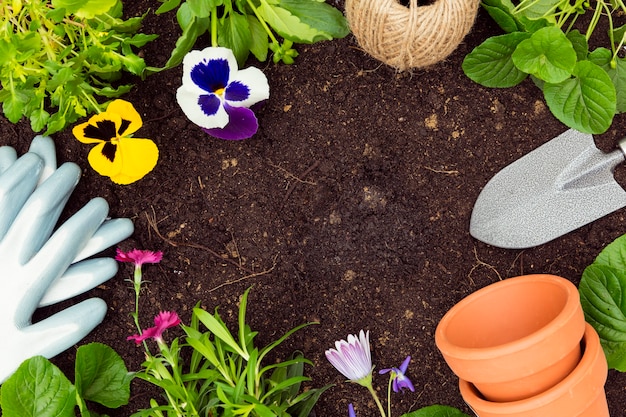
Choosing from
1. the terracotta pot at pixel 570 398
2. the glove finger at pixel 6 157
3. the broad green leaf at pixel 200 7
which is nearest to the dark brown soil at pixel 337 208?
the glove finger at pixel 6 157

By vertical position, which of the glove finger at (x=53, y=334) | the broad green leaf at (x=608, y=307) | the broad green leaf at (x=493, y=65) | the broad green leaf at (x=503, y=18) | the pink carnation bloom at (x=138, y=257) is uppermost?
the broad green leaf at (x=503, y=18)

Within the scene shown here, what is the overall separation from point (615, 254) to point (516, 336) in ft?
0.83

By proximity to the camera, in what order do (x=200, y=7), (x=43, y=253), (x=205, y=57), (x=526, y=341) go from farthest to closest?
(x=43, y=253)
(x=205, y=57)
(x=200, y=7)
(x=526, y=341)

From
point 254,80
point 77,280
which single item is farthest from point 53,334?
point 254,80

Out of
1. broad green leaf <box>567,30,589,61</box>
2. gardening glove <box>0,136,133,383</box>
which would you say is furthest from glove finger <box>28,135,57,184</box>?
broad green leaf <box>567,30,589,61</box>

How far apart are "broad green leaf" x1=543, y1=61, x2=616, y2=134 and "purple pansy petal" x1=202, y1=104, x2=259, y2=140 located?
21.3 inches

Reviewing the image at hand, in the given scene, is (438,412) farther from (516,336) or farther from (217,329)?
(217,329)

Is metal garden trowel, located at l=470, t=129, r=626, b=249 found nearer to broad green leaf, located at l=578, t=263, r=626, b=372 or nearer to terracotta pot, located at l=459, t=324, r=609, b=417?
broad green leaf, located at l=578, t=263, r=626, b=372

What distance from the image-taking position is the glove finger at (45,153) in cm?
138

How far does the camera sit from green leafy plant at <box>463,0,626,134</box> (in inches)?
45.6

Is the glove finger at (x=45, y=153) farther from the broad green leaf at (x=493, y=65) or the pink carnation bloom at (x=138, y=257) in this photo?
the broad green leaf at (x=493, y=65)

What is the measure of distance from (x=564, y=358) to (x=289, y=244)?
1.91 feet

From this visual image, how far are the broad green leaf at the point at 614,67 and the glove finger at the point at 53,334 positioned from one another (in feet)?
3.53

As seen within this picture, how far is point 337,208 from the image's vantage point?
139cm
